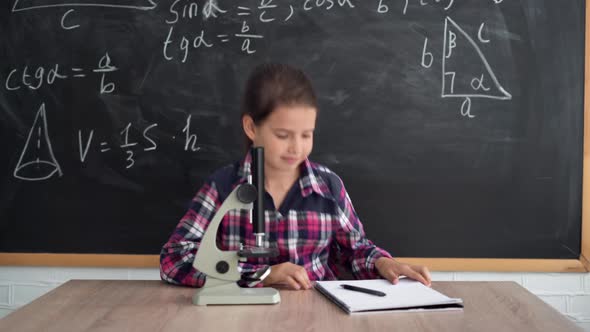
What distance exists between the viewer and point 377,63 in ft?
8.15

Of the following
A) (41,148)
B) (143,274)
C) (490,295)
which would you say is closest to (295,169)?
(490,295)

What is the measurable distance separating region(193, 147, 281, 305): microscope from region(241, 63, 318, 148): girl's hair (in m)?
0.31

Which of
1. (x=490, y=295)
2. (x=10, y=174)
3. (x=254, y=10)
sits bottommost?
(x=490, y=295)

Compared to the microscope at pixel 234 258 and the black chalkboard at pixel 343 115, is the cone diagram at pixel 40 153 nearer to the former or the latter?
the black chalkboard at pixel 343 115

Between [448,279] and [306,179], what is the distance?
101 centimetres

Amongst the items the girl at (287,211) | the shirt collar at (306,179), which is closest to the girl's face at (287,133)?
the girl at (287,211)

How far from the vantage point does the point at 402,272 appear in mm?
1548

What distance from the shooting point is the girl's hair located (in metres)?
1.65

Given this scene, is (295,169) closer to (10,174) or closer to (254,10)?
(254,10)

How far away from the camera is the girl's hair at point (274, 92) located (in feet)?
5.41

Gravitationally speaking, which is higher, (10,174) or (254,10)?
(254,10)

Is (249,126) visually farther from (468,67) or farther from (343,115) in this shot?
(468,67)

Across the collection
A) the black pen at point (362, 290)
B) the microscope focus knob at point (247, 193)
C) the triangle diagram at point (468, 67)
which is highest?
the triangle diagram at point (468, 67)

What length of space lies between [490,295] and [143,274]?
5.11ft
